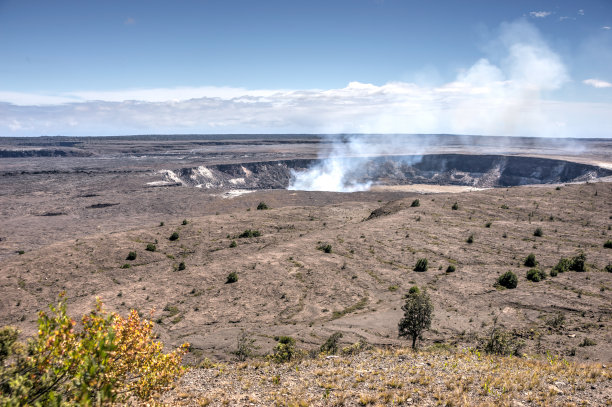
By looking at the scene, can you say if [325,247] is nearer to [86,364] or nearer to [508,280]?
[508,280]

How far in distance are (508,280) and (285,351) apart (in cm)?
2147

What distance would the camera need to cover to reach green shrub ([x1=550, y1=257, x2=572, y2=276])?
3238 centimetres

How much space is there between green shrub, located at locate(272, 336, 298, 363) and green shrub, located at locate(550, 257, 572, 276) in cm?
2594

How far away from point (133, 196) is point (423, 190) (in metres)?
83.3

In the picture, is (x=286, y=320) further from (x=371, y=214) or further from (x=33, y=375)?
(x=371, y=214)

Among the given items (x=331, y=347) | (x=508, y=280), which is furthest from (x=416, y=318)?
(x=508, y=280)

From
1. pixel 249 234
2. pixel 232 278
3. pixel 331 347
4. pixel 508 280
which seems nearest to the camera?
pixel 331 347

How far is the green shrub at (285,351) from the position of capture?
18006 millimetres

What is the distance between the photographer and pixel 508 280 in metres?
30.0

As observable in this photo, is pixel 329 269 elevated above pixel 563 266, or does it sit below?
below

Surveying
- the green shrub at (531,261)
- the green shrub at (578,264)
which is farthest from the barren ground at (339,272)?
the green shrub at (578,264)

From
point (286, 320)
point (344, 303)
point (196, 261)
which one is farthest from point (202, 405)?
point (196, 261)

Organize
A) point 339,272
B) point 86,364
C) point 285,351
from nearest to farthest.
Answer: point 86,364
point 285,351
point 339,272

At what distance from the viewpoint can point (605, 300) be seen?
26250mm
